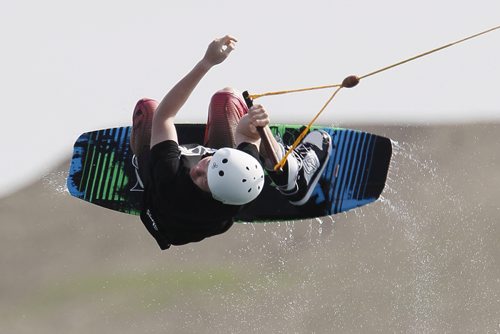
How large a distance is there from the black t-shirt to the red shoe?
661 mm

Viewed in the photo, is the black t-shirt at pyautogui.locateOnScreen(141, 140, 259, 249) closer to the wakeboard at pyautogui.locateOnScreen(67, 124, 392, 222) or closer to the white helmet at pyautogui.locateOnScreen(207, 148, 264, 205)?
the white helmet at pyautogui.locateOnScreen(207, 148, 264, 205)

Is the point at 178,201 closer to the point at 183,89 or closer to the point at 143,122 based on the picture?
the point at 183,89

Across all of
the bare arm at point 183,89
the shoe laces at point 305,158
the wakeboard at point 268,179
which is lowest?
the wakeboard at point 268,179

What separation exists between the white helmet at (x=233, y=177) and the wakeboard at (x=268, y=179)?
2.45 meters

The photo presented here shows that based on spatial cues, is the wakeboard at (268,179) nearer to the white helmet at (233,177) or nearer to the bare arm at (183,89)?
the bare arm at (183,89)

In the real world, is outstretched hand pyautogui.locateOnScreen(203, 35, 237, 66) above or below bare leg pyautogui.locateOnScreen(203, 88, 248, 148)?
above

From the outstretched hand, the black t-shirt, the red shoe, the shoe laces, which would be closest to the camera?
the outstretched hand

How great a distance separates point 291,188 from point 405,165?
23.1ft

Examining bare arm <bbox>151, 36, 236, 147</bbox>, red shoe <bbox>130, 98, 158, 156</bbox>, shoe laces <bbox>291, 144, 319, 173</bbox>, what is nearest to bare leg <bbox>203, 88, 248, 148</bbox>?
red shoe <bbox>130, 98, 158, 156</bbox>

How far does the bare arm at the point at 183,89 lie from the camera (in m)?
6.83

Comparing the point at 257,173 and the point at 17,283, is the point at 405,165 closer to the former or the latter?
the point at 17,283

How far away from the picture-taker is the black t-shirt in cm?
702

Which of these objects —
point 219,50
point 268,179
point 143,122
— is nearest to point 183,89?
point 219,50

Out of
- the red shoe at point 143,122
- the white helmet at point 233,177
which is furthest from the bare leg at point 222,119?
the white helmet at point 233,177
